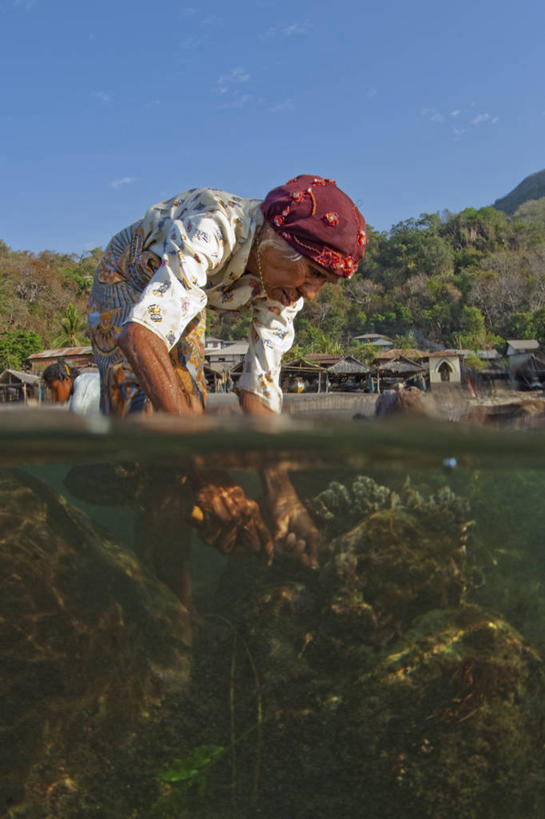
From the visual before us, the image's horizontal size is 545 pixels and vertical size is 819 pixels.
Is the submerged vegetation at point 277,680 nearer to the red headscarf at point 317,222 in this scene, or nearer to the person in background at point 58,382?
the red headscarf at point 317,222

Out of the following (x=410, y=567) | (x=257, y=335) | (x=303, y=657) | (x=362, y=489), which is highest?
(x=257, y=335)

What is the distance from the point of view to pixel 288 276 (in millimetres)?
2262

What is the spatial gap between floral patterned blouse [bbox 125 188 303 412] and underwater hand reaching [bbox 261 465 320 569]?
0.54 m

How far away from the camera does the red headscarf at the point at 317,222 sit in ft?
6.87

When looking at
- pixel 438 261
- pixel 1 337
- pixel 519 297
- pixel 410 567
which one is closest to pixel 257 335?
pixel 410 567

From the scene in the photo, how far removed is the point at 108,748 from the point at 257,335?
1.55 meters

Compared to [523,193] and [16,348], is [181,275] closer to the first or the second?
[16,348]

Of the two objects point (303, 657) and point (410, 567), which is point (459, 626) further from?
point (303, 657)

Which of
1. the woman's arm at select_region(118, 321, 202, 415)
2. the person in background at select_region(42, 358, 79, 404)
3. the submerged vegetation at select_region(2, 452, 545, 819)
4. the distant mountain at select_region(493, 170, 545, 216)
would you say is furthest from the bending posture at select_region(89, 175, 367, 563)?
the distant mountain at select_region(493, 170, 545, 216)

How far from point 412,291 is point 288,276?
88.4 meters

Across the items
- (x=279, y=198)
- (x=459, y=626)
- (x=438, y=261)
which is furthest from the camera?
(x=438, y=261)

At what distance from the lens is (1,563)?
195cm

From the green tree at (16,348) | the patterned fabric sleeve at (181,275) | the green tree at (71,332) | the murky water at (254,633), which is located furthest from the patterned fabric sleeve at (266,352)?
the green tree at (71,332)

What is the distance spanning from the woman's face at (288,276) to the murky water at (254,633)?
1.70ft
